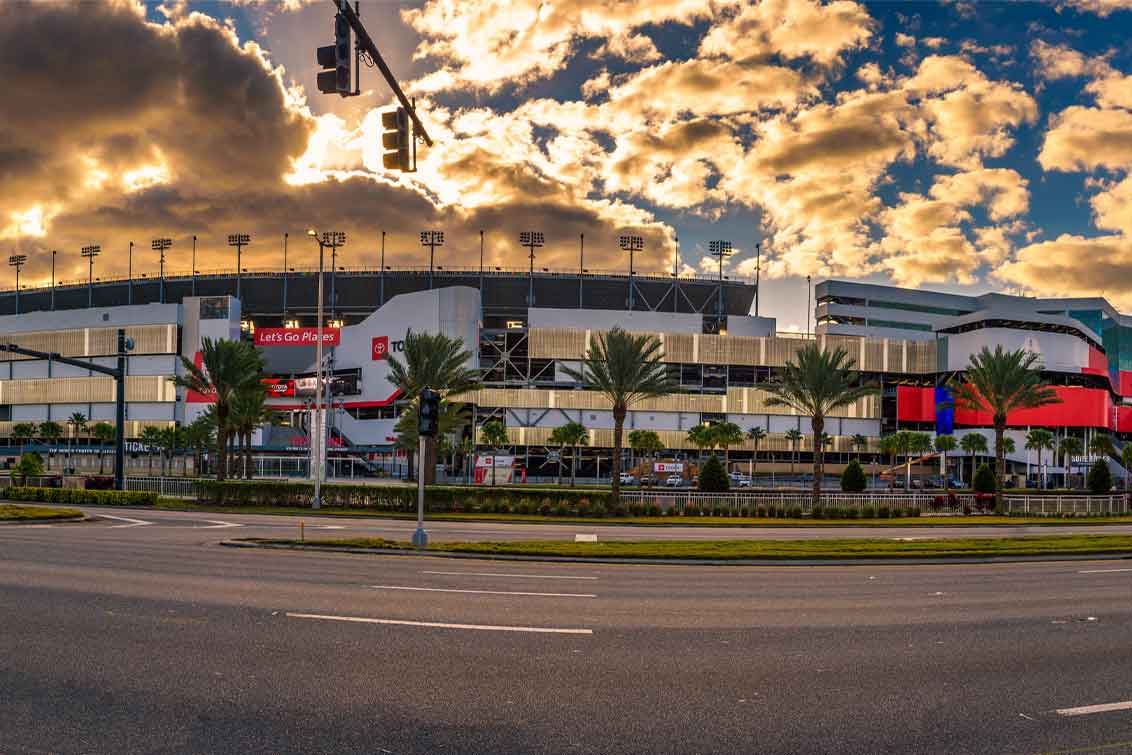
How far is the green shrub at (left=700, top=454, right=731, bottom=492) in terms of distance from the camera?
5178 centimetres

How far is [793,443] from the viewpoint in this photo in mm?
105250

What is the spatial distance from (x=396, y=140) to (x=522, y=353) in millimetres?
89864

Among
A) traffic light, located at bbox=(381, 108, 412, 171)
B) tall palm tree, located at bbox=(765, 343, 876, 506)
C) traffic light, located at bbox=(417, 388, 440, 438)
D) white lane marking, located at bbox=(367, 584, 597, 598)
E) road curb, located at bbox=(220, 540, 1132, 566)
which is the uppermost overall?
traffic light, located at bbox=(381, 108, 412, 171)

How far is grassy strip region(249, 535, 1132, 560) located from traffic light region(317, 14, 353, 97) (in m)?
11.7

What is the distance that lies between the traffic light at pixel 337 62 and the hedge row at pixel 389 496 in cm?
3021

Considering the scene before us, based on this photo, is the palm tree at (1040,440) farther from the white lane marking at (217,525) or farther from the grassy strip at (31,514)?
the grassy strip at (31,514)

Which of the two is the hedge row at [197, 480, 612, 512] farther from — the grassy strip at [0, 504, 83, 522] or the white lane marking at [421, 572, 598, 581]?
the white lane marking at [421, 572, 598, 581]

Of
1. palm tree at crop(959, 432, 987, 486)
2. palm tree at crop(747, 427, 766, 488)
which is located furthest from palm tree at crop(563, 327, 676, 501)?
palm tree at crop(959, 432, 987, 486)

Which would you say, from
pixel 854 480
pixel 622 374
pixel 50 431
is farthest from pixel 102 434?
pixel 854 480

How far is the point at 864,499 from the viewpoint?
46.9 metres

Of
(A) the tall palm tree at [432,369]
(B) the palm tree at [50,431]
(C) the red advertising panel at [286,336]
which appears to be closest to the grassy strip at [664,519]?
(A) the tall palm tree at [432,369]

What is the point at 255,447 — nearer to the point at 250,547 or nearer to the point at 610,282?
the point at 610,282

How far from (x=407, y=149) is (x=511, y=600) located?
300 inches

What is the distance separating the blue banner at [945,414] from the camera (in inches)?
3999
